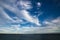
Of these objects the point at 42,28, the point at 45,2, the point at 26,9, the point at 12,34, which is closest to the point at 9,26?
the point at 12,34

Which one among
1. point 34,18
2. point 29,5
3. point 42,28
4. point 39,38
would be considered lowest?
point 39,38

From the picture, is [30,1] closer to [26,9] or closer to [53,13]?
[26,9]

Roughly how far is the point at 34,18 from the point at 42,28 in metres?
0.14

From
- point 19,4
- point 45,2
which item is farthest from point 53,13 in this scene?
point 19,4

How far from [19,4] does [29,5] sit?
0.37 ft

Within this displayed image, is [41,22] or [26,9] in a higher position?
[26,9]

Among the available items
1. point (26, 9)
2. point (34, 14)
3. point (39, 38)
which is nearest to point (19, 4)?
point (26, 9)

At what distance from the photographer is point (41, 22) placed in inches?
61.0

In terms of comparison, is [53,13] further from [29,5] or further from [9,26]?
[9,26]

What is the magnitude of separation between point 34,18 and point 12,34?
303 mm

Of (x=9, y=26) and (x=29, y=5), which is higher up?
(x=29, y=5)

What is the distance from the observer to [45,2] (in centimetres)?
154

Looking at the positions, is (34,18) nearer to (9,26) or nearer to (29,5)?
(29,5)

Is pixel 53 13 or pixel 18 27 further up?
pixel 53 13
